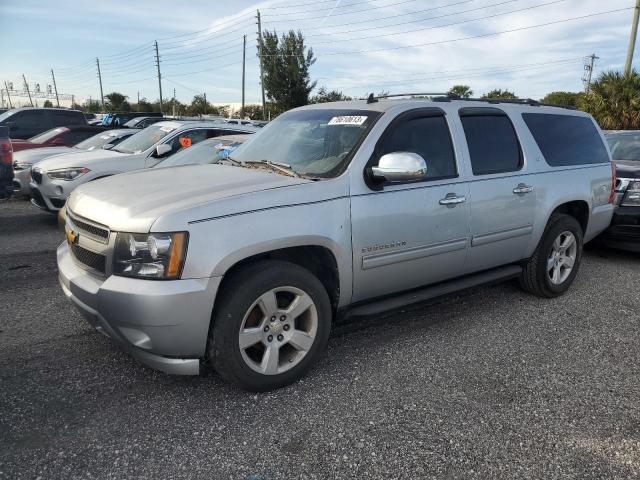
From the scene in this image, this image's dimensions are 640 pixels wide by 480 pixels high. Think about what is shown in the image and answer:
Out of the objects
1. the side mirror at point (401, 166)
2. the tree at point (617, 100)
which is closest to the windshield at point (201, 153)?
the side mirror at point (401, 166)

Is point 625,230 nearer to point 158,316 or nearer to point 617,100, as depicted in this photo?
point 158,316

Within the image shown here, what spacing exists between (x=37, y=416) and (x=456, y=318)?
3151mm

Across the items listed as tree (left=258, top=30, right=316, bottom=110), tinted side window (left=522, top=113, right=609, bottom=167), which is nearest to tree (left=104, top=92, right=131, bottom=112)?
tree (left=258, top=30, right=316, bottom=110)

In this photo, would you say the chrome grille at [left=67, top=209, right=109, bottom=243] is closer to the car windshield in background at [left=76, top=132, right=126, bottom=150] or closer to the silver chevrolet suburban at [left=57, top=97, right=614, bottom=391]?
the silver chevrolet suburban at [left=57, top=97, right=614, bottom=391]

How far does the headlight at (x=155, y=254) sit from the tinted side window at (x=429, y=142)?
64.0 inches

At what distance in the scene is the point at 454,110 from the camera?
4.04 metres

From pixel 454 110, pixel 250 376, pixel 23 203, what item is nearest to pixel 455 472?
pixel 250 376

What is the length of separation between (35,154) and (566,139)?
893 cm

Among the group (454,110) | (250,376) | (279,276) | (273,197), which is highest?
(454,110)

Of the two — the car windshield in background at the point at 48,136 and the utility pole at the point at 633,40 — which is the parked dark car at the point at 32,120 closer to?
the car windshield in background at the point at 48,136

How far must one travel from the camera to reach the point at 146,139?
869cm

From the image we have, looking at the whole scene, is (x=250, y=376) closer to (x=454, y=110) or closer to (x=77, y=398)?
(x=77, y=398)

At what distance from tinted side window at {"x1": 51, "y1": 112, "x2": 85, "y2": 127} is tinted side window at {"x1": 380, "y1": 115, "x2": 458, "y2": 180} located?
13.0 metres

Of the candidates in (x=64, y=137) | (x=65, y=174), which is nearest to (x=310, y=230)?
(x=65, y=174)
